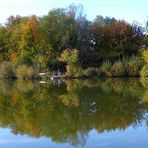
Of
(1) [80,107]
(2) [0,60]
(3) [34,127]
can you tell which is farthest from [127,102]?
(2) [0,60]

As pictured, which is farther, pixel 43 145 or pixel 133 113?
pixel 133 113

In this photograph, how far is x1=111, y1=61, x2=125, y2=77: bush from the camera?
4397cm

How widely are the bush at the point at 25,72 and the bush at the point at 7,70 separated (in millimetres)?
1498

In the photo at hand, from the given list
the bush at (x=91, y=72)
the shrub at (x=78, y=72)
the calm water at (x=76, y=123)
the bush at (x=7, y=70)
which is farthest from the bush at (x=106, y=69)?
the calm water at (x=76, y=123)

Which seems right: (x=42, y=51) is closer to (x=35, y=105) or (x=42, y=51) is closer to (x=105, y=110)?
(x=35, y=105)

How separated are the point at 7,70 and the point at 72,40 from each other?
26.1 feet

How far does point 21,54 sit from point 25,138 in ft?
126

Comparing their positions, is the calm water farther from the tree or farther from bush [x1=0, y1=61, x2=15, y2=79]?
bush [x1=0, y1=61, x2=15, y2=79]

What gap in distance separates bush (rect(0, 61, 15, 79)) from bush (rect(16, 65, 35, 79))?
4.91ft

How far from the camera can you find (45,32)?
161ft

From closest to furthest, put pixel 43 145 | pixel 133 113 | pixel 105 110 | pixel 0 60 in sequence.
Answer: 1. pixel 43 145
2. pixel 133 113
3. pixel 105 110
4. pixel 0 60

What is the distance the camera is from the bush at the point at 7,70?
46.0 m

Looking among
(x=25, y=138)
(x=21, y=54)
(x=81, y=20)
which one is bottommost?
(x=25, y=138)

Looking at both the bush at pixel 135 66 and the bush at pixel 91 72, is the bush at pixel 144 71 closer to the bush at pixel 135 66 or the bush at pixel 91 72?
the bush at pixel 135 66
